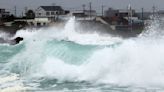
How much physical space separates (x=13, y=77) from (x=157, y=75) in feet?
15.7

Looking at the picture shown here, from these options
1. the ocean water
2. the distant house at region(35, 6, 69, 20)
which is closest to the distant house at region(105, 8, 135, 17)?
the distant house at region(35, 6, 69, 20)

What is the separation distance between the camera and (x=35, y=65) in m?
14.6

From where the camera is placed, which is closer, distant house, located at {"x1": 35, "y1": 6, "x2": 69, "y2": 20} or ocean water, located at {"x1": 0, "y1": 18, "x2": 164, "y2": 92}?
ocean water, located at {"x1": 0, "y1": 18, "x2": 164, "y2": 92}

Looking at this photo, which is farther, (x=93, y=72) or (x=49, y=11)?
(x=49, y=11)

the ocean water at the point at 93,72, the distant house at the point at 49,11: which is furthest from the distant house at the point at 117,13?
the ocean water at the point at 93,72

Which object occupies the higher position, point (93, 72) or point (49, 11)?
point (49, 11)

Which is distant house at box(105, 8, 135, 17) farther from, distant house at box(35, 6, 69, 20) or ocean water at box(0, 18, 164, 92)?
ocean water at box(0, 18, 164, 92)

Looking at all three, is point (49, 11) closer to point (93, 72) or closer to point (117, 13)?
point (117, 13)

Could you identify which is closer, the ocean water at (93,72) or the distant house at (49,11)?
the ocean water at (93,72)

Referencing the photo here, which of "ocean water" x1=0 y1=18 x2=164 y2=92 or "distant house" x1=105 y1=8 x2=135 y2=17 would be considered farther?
"distant house" x1=105 y1=8 x2=135 y2=17

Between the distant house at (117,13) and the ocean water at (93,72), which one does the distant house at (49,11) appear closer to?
the distant house at (117,13)

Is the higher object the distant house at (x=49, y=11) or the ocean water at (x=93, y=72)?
the distant house at (x=49, y=11)

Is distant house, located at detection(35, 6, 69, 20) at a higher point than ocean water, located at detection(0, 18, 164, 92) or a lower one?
higher

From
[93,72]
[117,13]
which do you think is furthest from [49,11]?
[93,72]
